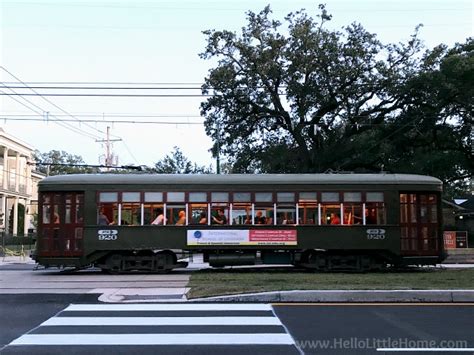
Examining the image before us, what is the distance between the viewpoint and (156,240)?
16.8 m

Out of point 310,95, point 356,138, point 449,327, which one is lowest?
point 449,327

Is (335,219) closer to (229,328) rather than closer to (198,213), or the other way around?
(198,213)

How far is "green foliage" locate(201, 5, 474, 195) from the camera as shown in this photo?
103 feet

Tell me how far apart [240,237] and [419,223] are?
18.8ft

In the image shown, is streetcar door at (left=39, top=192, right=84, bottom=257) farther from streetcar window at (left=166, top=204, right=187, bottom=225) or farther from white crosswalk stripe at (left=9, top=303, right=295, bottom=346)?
white crosswalk stripe at (left=9, top=303, right=295, bottom=346)

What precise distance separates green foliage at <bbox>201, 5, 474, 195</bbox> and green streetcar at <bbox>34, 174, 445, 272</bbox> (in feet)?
46.4

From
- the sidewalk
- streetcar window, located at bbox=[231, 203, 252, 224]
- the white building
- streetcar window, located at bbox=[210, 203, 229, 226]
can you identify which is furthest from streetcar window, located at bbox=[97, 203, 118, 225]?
the white building

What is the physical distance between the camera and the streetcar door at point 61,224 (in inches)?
659

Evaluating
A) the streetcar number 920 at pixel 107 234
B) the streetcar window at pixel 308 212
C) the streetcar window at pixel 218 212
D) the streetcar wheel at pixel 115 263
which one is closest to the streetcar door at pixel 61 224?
the streetcar number 920 at pixel 107 234

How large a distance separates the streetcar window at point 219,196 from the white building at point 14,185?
3556 cm

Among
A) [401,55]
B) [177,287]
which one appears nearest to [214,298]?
[177,287]

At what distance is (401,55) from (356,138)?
5.90 m

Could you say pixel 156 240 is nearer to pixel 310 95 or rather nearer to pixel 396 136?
pixel 310 95

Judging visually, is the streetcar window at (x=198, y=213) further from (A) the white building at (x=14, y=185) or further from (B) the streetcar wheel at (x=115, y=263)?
(A) the white building at (x=14, y=185)
